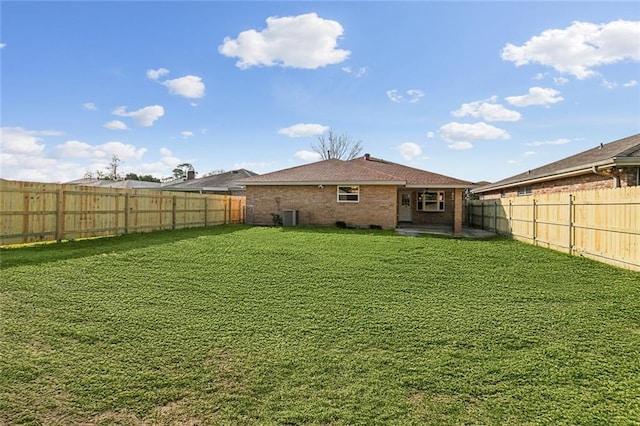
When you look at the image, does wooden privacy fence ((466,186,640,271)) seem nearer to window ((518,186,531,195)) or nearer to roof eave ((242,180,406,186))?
window ((518,186,531,195))

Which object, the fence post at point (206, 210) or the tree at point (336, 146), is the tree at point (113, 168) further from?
the fence post at point (206, 210)

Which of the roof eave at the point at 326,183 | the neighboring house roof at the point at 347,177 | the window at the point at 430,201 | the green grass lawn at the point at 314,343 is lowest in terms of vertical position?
the green grass lawn at the point at 314,343

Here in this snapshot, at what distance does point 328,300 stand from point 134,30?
Result: 1209 centimetres

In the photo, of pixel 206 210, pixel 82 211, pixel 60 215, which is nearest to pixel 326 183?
pixel 206 210

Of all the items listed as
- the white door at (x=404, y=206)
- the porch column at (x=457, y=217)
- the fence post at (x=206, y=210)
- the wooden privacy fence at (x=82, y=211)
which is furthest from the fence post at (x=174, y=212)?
the porch column at (x=457, y=217)

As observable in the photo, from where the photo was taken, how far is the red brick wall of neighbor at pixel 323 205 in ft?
54.6

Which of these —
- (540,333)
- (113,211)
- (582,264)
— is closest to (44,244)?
(113,211)

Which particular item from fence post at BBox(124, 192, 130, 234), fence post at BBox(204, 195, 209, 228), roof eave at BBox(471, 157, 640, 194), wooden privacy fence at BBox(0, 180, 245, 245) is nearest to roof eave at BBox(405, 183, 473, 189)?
roof eave at BBox(471, 157, 640, 194)

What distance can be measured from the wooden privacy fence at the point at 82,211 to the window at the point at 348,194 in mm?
6842

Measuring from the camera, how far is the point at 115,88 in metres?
17.8

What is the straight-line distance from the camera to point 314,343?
4.15 metres

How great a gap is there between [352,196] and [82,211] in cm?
1068

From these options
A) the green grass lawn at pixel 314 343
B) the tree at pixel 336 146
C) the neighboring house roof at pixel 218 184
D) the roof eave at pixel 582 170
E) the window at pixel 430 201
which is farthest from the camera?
the tree at pixel 336 146

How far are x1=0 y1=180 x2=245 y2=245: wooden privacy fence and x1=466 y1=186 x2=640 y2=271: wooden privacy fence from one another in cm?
1349
